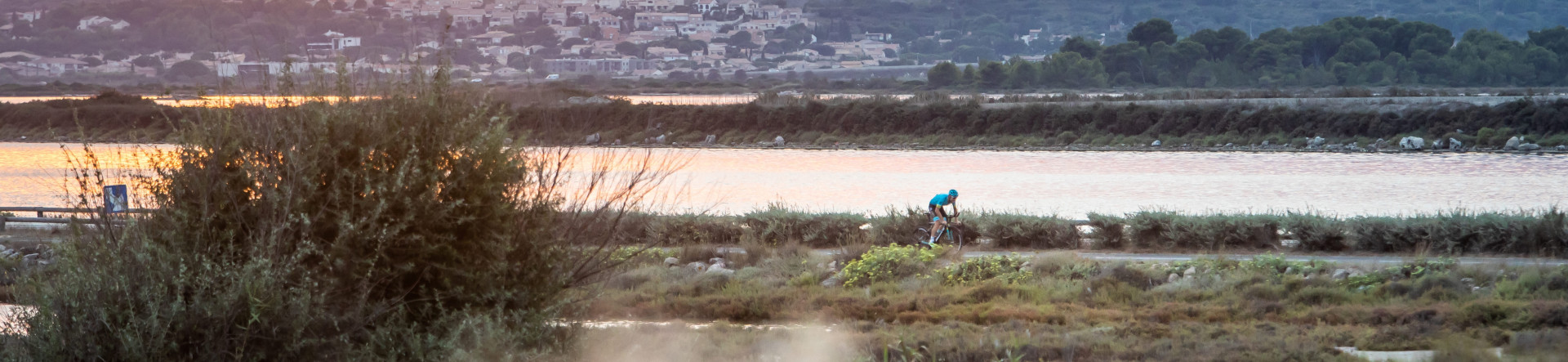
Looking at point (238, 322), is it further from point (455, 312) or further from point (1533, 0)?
point (1533, 0)

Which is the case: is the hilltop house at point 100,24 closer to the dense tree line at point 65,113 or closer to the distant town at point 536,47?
the distant town at point 536,47

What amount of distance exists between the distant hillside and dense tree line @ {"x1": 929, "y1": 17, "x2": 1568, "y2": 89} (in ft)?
149

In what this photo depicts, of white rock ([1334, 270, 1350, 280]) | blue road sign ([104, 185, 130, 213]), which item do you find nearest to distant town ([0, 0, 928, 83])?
blue road sign ([104, 185, 130, 213])

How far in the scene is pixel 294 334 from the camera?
538 centimetres

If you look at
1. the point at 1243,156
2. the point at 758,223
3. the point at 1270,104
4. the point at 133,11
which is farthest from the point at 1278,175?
the point at 133,11

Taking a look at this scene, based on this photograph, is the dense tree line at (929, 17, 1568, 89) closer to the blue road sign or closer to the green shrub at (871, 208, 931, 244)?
the green shrub at (871, 208, 931, 244)

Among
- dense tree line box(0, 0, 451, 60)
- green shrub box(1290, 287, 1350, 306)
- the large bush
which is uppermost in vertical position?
dense tree line box(0, 0, 451, 60)

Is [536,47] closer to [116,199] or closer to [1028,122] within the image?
[1028,122]

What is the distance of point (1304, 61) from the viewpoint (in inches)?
2958

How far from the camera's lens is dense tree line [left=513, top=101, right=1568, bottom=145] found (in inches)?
1620

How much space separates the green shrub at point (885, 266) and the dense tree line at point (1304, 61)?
60225mm

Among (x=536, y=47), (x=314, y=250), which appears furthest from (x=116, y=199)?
(x=536, y=47)

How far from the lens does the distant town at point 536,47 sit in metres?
7.37

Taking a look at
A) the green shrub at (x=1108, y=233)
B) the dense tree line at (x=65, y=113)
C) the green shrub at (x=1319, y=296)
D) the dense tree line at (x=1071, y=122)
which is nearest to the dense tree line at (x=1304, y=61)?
the dense tree line at (x=1071, y=122)
